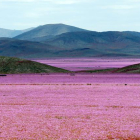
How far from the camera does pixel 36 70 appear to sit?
240 ft

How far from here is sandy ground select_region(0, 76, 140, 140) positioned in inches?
680

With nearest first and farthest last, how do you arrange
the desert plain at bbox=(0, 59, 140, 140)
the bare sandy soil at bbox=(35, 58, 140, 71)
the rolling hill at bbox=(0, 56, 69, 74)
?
the desert plain at bbox=(0, 59, 140, 140) < the rolling hill at bbox=(0, 56, 69, 74) < the bare sandy soil at bbox=(35, 58, 140, 71)

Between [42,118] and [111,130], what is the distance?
175 inches

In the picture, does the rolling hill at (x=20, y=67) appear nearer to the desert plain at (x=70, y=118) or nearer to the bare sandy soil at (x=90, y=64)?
the bare sandy soil at (x=90, y=64)

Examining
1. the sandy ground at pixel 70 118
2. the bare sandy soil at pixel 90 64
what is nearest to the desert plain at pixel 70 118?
the sandy ground at pixel 70 118

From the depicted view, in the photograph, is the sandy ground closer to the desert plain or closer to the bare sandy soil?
the desert plain

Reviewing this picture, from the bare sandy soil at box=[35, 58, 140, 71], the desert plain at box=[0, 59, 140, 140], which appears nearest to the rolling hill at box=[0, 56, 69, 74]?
the bare sandy soil at box=[35, 58, 140, 71]

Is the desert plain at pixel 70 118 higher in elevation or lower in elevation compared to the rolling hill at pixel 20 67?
lower

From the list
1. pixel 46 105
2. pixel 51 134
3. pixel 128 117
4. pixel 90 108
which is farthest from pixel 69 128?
pixel 46 105

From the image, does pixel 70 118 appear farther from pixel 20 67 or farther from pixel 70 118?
pixel 20 67

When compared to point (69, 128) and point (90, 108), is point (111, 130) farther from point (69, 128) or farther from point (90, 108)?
point (90, 108)

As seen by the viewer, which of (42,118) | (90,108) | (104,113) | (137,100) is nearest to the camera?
(42,118)

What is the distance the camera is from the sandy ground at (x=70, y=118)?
17266mm

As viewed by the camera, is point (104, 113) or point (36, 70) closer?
point (104, 113)
